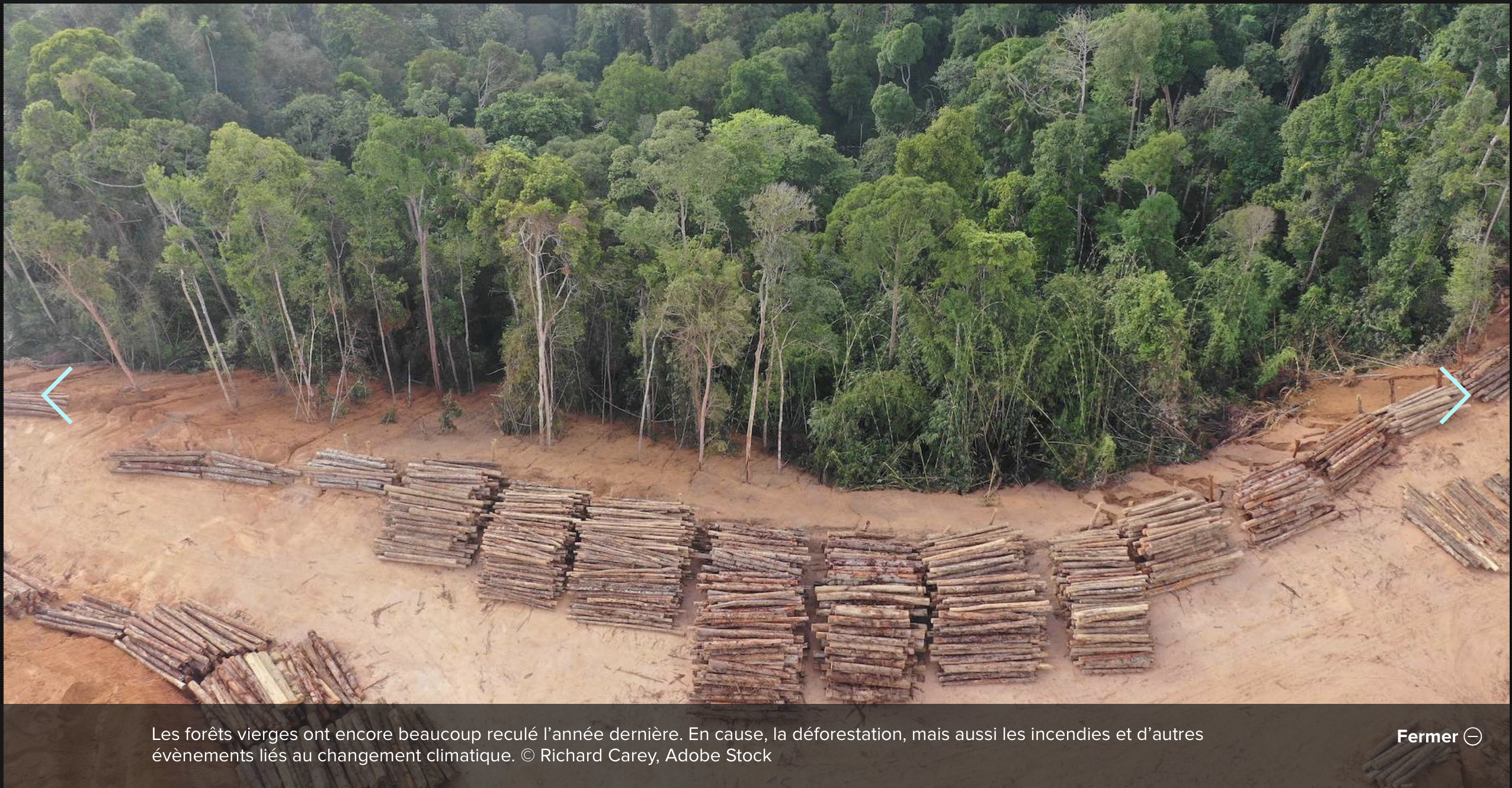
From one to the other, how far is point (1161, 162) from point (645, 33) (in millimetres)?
27751

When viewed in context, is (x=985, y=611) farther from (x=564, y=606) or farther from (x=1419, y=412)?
(x=1419, y=412)

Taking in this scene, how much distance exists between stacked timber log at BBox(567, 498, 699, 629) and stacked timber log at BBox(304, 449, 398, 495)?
5.86m

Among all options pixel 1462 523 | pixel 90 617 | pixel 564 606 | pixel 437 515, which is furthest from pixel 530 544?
pixel 1462 523

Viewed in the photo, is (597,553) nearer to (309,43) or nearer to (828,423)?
(828,423)

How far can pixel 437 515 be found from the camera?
1886 centimetres

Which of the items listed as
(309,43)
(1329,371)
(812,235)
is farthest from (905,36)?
(309,43)

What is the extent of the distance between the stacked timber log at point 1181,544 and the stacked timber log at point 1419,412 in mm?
4619

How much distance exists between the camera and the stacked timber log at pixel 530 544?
17.5 meters

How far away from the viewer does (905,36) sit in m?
33.7

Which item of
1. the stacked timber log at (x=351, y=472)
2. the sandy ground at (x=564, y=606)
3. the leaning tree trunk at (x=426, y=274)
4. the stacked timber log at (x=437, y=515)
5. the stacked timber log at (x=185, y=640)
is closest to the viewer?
the sandy ground at (x=564, y=606)

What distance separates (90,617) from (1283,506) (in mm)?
25218

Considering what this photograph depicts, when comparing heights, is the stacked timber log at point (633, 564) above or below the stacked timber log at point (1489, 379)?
below

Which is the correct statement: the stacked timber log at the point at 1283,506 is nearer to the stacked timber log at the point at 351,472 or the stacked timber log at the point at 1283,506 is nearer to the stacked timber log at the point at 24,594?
the stacked timber log at the point at 351,472

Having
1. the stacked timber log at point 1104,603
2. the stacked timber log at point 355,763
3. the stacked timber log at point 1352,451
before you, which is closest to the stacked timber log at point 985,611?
the stacked timber log at point 1104,603
